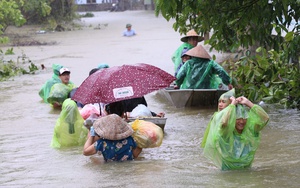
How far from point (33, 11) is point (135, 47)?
45.0ft

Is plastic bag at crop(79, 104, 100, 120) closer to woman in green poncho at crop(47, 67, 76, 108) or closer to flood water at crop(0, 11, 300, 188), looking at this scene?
flood water at crop(0, 11, 300, 188)

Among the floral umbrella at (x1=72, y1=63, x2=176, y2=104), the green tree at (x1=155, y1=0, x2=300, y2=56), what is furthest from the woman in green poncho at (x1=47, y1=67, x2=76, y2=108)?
the green tree at (x1=155, y1=0, x2=300, y2=56)

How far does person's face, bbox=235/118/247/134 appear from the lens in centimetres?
700

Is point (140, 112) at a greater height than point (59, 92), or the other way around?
point (140, 112)

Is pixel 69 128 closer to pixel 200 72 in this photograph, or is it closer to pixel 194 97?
pixel 200 72

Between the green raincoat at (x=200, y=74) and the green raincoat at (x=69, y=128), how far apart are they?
354 centimetres

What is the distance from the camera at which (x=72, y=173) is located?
26.3 feet

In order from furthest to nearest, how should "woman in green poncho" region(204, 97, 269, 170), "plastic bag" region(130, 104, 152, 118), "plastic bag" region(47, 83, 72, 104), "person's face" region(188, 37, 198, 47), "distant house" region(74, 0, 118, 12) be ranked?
"distant house" region(74, 0, 118, 12), "person's face" region(188, 37, 198, 47), "plastic bag" region(47, 83, 72, 104), "plastic bag" region(130, 104, 152, 118), "woman in green poncho" region(204, 97, 269, 170)

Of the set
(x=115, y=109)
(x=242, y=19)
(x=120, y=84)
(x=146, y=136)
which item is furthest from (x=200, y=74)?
(x=146, y=136)

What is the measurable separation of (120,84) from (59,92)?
15.2 ft

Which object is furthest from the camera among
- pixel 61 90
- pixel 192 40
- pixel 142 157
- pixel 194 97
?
pixel 192 40

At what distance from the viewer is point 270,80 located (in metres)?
12.7

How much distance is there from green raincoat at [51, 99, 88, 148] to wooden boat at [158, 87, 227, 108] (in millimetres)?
3528

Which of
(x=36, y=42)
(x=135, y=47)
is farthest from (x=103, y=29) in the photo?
(x=135, y=47)
